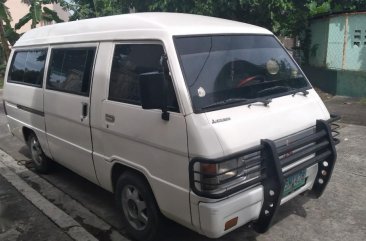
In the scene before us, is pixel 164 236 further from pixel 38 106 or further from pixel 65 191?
pixel 38 106

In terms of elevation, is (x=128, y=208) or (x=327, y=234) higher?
(x=128, y=208)

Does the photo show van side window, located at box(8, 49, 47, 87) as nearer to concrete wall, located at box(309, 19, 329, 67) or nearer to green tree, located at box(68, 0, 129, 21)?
concrete wall, located at box(309, 19, 329, 67)

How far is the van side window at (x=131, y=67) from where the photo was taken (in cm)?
354

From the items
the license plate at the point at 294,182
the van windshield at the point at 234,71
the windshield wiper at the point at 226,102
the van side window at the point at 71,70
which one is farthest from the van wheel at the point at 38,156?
the license plate at the point at 294,182

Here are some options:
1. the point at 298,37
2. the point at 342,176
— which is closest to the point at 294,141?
the point at 342,176

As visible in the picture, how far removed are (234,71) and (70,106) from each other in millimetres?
2091

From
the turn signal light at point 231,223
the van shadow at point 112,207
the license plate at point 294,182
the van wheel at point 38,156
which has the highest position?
the license plate at point 294,182

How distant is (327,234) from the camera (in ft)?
12.7

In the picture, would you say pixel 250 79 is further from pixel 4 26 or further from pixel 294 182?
pixel 4 26

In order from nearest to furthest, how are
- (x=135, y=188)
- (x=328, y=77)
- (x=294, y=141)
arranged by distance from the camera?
(x=294, y=141)
(x=135, y=188)
(x=328, y=77)

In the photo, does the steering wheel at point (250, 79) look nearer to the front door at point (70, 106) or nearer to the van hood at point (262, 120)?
the van hood at point (262, 120)

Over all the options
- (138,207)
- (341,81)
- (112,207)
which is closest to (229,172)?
(138,207)

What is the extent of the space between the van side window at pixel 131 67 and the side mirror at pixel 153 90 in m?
0.44

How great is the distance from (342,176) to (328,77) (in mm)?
6049
